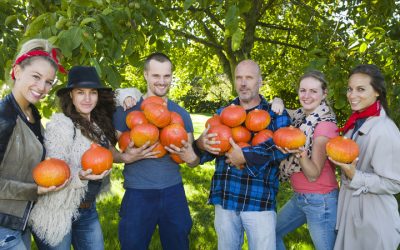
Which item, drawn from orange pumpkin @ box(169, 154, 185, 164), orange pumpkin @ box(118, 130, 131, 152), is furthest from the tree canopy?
orange pumpkin @ box(169, 154, 185, 164)

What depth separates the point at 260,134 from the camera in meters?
2.77

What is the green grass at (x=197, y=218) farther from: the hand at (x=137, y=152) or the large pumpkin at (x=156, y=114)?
the large pumpkin at (x=156, y=114)

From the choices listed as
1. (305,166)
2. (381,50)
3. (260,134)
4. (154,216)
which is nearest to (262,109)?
(260,134)

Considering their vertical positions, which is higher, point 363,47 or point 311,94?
point 363,47

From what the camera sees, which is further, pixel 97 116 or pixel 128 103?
pixel 128 103

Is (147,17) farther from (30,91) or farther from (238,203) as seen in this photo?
(238,203)

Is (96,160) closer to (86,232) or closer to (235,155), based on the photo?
(86,232)

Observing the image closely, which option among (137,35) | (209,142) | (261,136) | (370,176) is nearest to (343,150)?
(370,176)

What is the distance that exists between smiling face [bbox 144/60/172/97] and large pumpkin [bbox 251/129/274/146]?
882mm

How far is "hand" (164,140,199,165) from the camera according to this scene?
2.71 meters

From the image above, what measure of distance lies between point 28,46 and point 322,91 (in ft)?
7.09

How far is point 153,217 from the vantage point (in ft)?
9.88

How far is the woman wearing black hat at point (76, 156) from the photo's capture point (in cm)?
238

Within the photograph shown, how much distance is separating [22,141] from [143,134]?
Result: 787 millimetres
